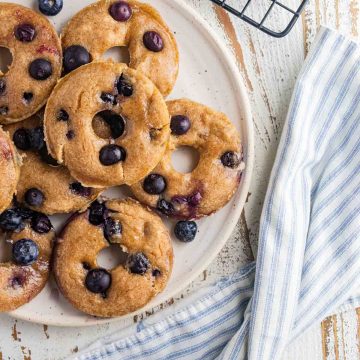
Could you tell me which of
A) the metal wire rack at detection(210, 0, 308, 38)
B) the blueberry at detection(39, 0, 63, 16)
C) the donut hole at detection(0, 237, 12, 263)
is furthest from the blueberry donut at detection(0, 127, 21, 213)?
the metal wire rack at detection(210, 0, 308, 38)

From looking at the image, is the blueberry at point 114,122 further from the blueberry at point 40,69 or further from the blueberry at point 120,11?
the blueberry at point 120,11

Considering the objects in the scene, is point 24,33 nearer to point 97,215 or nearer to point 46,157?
point 46,157

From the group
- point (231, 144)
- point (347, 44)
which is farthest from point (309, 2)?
point (231, 144)

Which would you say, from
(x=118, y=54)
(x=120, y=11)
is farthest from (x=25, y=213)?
(x=120, y=11)

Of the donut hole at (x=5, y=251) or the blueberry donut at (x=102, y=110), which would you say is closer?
the blueberry donut at (x=102, y=110)

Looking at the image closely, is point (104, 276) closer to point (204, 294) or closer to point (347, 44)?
point (204, 294)

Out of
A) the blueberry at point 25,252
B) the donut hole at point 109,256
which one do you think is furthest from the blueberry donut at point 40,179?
the donut hole at point 109,256
